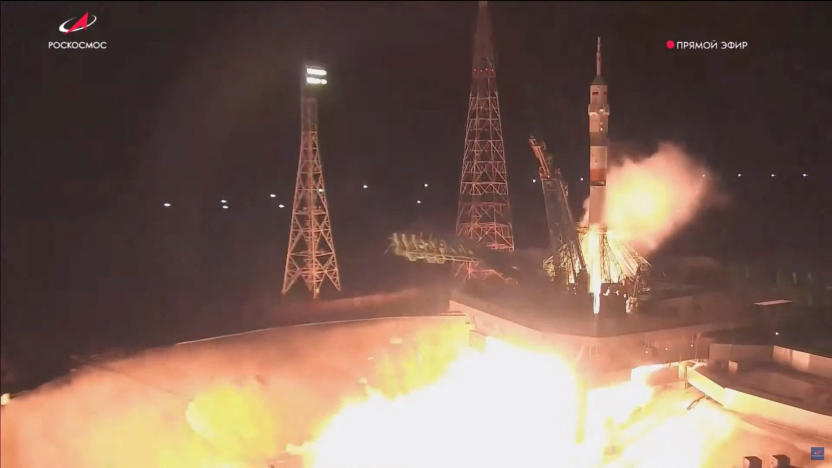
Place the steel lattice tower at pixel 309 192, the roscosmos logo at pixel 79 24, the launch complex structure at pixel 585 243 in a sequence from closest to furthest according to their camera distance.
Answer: the launch complex structure at pixel 585 243 → the roscosmos logo at pixel 79 24 → the steel lattice tower at pixel 309 192

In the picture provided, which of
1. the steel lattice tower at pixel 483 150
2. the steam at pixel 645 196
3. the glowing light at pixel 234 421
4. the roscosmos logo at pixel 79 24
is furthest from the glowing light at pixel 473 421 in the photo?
the roscosmos logo at pixel 79 24

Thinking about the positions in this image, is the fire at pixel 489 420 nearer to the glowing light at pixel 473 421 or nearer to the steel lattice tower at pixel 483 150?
the glowing light at pixel 473 421

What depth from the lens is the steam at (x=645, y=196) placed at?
1777 centimetres

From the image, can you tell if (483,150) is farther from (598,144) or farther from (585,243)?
(585,243)

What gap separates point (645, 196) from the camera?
1803cm

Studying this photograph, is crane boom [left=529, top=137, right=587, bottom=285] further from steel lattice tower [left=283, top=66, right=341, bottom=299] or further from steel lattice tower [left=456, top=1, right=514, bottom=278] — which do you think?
steel lattice tower [left=283, top=66, right=341, bottom=299]

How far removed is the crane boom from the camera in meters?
14.9

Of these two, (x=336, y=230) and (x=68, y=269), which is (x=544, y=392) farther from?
(x=336, y=230)

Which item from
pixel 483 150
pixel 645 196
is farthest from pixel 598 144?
pixel 483 150

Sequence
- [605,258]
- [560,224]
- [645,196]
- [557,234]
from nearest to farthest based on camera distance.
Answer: [605,258], [560,224], [557,234], [645,196]

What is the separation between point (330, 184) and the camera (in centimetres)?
3481

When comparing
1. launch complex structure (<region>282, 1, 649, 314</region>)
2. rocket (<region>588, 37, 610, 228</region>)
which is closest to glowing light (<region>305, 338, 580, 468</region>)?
launch complex structure (<region>282, 1, 649, 314</region>)

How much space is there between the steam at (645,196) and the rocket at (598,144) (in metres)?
1.53

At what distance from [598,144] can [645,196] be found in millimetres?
3983
